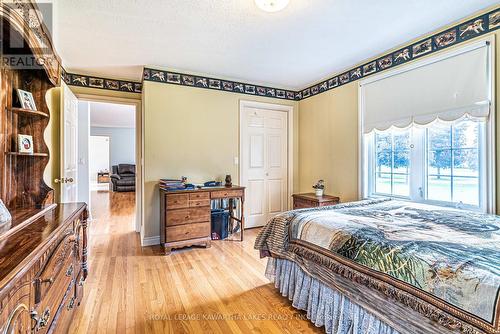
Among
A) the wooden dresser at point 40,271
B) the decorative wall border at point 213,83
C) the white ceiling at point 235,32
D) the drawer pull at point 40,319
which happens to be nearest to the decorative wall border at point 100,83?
the white ceiling at point 235,32

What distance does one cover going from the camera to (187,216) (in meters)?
3.22

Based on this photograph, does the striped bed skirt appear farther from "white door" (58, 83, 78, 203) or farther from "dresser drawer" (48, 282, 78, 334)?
"white door" (58, 83, 78, 203)

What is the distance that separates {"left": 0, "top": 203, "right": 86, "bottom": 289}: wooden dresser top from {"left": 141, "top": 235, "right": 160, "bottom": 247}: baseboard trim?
6.20ft

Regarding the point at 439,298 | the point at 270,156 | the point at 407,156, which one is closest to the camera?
the point at 439,298

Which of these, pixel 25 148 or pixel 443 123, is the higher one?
pixel 443 123

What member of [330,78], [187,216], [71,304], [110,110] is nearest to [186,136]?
[187,216]

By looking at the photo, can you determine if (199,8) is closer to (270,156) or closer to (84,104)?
(270,156)

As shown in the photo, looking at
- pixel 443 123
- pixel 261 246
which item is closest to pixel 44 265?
pixel 261 246

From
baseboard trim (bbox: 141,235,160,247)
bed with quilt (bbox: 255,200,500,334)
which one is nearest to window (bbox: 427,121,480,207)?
bed with quilt (bbox: 255,200,500,334)

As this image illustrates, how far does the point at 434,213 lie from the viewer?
2080mm

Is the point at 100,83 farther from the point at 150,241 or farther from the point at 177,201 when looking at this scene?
the point at 150,241

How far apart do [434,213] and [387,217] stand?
1.55 ft

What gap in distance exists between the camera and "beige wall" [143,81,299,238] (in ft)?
11.3

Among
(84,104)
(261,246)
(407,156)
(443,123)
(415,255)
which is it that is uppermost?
(84,104)
